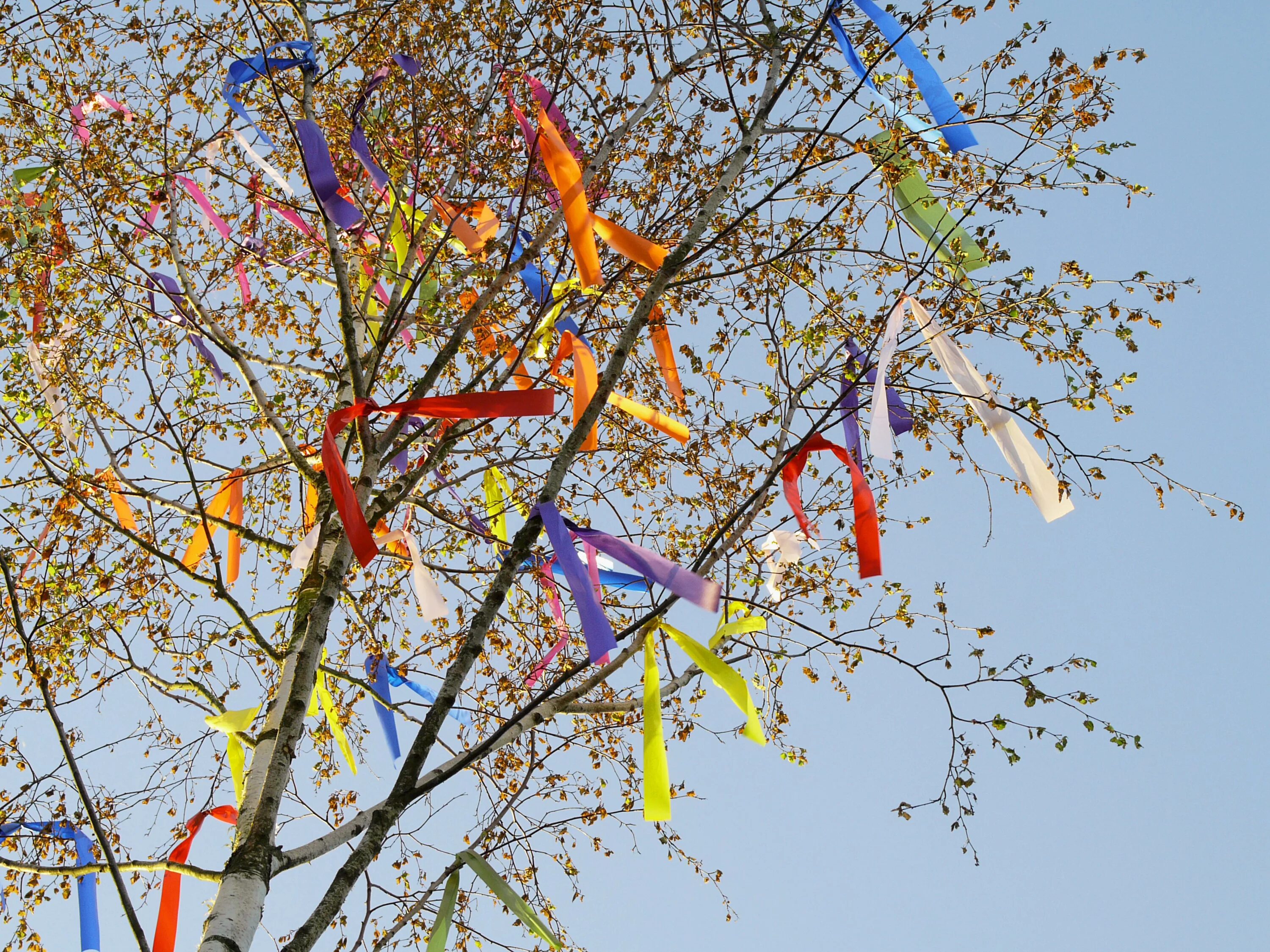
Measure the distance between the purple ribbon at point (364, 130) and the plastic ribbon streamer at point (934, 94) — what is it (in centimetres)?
218

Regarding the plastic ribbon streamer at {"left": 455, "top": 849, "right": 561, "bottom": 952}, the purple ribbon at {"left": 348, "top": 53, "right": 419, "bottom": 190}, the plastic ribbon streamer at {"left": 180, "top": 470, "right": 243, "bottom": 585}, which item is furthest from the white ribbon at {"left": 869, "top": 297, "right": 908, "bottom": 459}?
the plastic ribbon streamer at {"left": 180, "top": 470, "right": 243, "bottom": 585}

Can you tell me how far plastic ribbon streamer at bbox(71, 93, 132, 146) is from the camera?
15.5 feet

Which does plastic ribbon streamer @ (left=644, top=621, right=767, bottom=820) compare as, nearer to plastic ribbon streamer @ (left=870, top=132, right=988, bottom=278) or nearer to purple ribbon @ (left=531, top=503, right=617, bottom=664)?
purple ribbon @ (left=531, top=503, right=617, bottom=664)

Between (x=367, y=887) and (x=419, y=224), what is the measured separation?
9.32 feet

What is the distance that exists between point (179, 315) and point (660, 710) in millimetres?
3218

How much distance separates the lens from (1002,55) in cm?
367

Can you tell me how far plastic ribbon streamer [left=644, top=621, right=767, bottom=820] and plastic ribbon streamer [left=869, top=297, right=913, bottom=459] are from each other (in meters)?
0.83

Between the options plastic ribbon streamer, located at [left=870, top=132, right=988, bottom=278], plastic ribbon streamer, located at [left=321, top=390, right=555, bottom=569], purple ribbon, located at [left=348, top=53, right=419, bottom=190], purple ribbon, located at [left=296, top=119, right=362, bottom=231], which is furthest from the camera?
purple ribbon, located at [left=348, top=53, right=419, bottom=190]

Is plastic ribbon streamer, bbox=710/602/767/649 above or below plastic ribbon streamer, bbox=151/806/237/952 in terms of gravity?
above

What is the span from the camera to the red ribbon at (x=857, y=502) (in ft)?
10.5

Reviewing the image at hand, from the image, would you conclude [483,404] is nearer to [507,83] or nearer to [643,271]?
[643,271]

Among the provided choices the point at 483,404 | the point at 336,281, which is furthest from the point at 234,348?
the point at 483,404

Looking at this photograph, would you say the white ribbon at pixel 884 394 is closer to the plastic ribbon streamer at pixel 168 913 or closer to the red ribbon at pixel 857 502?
the red ribbon at pixel 857 502

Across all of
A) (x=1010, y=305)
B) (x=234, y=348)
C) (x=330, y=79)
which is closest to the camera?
(x=1010, y=305)
